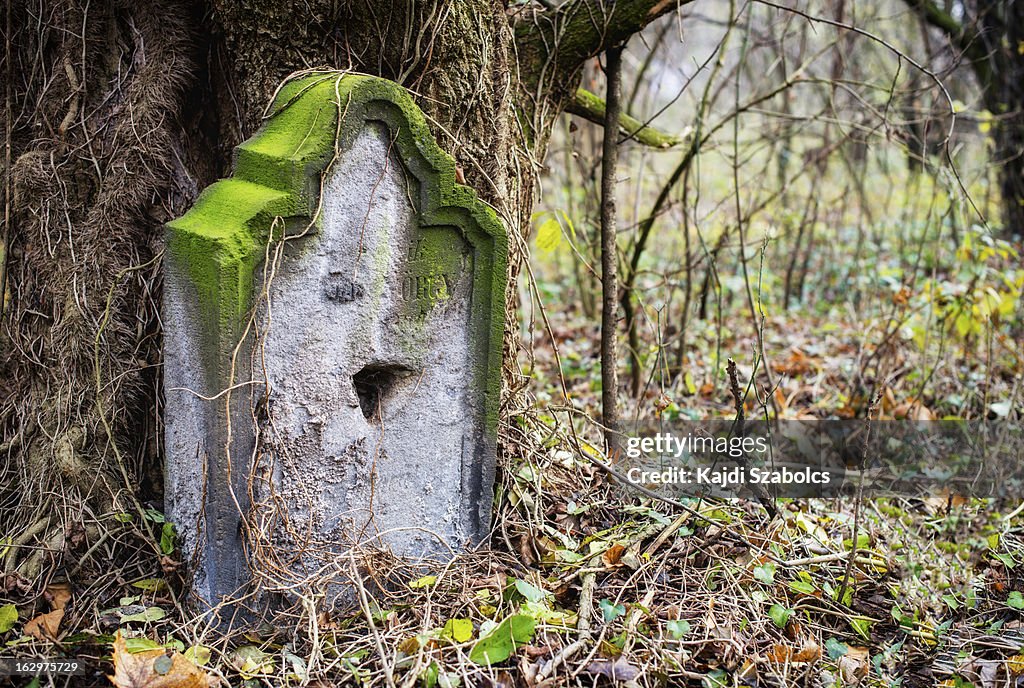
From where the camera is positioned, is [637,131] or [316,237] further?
[637,131]

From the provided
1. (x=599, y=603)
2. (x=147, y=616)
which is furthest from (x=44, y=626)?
(x=599, y=603)

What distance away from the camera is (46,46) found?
2.56 metres

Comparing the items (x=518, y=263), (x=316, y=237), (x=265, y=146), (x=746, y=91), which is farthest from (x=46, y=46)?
(x=746, y=91)

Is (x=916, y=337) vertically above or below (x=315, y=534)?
above

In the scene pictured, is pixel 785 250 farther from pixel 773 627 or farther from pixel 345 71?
pixel 345 71

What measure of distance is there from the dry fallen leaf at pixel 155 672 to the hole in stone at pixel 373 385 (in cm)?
81

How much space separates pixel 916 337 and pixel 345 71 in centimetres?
352

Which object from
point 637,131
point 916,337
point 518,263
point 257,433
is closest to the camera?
point 257,433

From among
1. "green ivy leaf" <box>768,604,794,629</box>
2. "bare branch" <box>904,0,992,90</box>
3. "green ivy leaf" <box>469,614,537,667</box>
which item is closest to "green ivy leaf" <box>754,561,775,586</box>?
"green ivy leaf" <box>768,604,794,629</box>

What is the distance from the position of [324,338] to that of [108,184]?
1005 millimetres

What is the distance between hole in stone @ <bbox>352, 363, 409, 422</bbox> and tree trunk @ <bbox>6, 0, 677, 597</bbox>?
73 centimetres

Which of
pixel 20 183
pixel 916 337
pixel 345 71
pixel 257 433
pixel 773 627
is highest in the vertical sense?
pixel 345 71

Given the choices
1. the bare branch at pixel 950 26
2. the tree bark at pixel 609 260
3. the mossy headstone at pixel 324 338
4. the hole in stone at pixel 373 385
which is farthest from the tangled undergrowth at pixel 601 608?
the bare branch at pixel 950 26

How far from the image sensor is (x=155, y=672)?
200 cm
